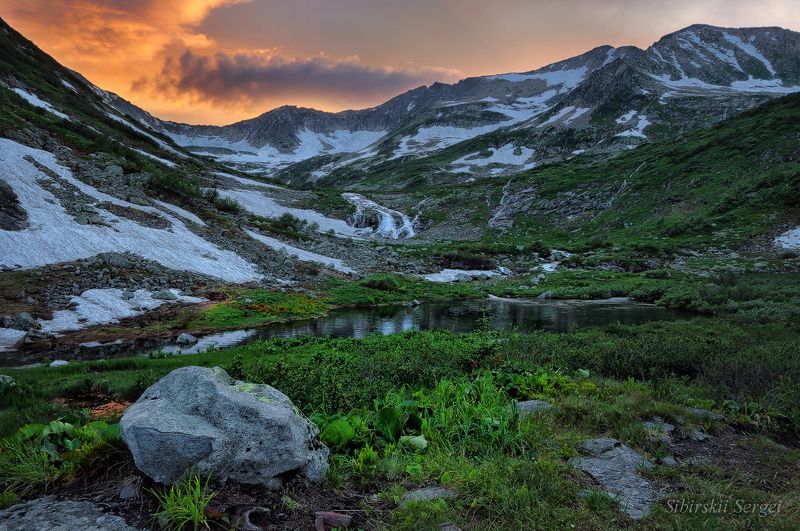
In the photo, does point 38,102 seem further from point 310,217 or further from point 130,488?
point 130,488

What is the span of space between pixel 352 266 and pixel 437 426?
41.1 meters

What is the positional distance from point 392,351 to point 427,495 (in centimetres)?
1008

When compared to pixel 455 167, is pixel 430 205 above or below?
below

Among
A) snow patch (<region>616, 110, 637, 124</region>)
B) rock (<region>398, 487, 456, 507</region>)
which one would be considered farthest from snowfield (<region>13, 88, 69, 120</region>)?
snow patch (<region>616, 110, 637, 124</region>)

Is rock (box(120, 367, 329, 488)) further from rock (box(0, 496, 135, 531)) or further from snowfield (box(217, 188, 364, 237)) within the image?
snowfield (box(217, 188, 364, 237))

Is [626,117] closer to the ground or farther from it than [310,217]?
farther from it

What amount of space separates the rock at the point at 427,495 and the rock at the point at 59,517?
2794 millimetres

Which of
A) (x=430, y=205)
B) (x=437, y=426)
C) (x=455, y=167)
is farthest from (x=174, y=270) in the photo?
(x=455, y=167)

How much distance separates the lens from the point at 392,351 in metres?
15.0

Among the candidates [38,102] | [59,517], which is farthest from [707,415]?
[38,102]

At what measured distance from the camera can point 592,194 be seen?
9094cm

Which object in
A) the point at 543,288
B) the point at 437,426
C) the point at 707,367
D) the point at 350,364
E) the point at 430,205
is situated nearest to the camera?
the point at 437,426

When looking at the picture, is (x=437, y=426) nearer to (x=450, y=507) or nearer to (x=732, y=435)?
(x=450, y=507)

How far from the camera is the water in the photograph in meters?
24.4
